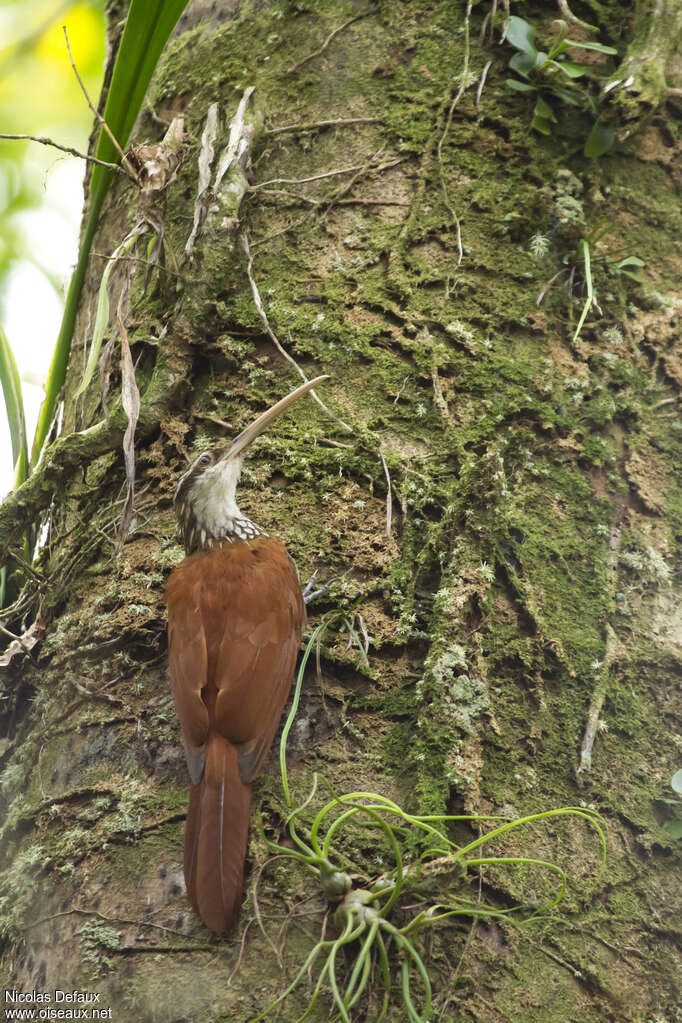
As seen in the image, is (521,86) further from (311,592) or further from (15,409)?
(15,409)

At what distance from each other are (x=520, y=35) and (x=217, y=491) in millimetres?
1665

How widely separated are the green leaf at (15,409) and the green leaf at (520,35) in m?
1.99

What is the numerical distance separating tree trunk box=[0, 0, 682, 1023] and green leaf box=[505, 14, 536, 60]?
0.08 m

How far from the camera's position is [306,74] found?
2850 mm

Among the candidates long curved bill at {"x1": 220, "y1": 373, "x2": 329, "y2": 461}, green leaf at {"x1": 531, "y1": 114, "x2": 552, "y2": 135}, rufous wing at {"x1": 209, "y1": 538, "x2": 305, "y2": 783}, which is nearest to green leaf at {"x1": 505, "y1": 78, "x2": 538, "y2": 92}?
green leaf at {"x1": 531, "y1": 114, "x2": 552, "y2": 135}

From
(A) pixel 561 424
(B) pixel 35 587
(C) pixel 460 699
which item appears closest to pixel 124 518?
(B) pixel 35 587

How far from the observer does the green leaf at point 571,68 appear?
2.65 meters

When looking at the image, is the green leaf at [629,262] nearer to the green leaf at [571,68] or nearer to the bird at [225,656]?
the green leaf at [571,68]

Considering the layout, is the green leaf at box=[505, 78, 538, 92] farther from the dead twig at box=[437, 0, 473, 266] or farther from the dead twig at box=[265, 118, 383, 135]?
the dead twig at box=[265, 118, 383, 135]

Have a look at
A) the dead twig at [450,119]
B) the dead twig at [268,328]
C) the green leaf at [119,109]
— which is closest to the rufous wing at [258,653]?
the dead twig at [268,328]

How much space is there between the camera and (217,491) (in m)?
2.59

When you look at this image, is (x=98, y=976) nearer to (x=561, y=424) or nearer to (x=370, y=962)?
(x=370, y=962)

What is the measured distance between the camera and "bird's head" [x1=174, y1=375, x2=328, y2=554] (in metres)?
2.39

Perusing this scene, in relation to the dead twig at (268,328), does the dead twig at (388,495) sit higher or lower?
lower
